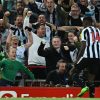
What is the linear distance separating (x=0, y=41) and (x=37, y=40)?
1079 millimetres

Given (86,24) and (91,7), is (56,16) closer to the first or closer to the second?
(91,7)

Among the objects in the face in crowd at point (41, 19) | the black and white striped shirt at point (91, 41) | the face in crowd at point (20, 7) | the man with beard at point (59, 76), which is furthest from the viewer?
the face in crowd at point (20, 7)

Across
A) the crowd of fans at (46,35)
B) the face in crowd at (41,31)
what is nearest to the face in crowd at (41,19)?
the crowd of fans at (46,35)

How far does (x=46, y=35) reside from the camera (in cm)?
1243

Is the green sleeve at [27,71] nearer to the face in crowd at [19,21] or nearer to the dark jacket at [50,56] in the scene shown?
the dark jacket at [50,56]

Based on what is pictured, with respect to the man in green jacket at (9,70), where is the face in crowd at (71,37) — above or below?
above

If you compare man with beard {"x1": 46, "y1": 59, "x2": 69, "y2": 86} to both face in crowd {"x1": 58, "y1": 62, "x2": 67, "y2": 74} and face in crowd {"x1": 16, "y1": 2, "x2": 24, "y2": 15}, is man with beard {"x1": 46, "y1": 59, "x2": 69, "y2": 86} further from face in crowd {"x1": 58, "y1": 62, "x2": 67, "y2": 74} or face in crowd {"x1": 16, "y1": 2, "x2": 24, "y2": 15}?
face in crowd {"x1": 16, "y1": 2, "x2": 24, "y2": 15}

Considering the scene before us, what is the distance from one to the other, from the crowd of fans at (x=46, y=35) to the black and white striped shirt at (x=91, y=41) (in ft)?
1.70

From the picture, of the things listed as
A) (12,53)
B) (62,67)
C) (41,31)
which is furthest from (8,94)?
(41,31)

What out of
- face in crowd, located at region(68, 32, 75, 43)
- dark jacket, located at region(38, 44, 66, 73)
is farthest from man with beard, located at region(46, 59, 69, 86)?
face in crowd, located at region(68, 32, 75, 43)

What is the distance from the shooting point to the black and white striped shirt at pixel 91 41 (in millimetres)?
10266

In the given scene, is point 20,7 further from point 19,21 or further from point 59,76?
point 59,76

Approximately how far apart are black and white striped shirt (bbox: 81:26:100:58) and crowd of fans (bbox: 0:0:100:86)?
0.52m

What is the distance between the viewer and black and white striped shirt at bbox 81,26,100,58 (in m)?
10.3
